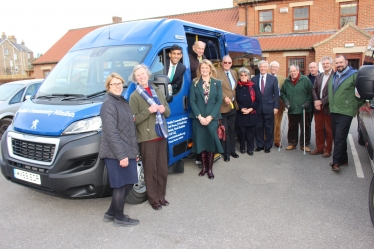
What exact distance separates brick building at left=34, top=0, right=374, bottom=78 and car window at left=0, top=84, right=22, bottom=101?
1423 centimetres

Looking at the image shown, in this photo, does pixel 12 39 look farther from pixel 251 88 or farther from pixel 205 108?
pixel 205 108

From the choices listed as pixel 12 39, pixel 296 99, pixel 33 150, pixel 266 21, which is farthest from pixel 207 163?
pixel 12 39

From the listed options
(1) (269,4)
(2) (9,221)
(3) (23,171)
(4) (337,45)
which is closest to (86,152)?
(3) (23,171)

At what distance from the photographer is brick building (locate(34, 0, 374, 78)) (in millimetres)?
17141

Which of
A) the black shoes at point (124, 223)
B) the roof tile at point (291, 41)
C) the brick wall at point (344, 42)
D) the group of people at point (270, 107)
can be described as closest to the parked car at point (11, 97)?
the group of people at point (270, 107)

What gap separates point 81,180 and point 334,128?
4.37 meters

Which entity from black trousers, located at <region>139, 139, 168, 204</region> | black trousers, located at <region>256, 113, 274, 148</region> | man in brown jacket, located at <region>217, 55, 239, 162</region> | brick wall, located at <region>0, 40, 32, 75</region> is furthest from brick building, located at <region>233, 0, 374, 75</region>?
brick wall, located at <region>0, 40, 32, 75</region>

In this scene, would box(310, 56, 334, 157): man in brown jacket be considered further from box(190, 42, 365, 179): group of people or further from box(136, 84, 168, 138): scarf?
box(136, 84, 168, 138): scarf

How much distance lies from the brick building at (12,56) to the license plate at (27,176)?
230 ft

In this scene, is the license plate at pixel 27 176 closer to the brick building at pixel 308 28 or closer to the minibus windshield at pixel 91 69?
the minibus windshield at pixel 91 69

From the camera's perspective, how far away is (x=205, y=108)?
5.03 m

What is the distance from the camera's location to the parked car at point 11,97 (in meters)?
8.12

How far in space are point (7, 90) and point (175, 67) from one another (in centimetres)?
651

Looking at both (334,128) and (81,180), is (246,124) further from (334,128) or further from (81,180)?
(81,180)
